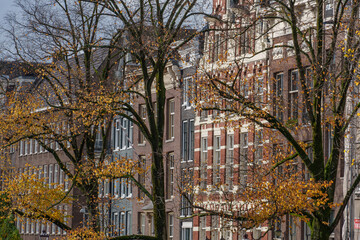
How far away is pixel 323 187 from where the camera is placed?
24.3 m

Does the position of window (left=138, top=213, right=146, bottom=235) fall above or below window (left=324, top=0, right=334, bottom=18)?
below

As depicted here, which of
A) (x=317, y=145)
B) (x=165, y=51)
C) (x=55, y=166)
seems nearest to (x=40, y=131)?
(x=165, y=51)

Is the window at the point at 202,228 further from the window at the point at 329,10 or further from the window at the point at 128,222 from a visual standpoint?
the window at the point at 329,10

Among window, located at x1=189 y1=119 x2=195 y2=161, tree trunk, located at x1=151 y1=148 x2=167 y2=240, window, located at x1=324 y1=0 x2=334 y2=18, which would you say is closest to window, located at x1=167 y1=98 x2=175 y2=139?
window, located at x1=189 y1=119 x2=195 y2=161

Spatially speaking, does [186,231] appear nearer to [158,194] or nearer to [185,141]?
[185,141]

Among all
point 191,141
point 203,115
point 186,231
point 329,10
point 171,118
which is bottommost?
point 186,231

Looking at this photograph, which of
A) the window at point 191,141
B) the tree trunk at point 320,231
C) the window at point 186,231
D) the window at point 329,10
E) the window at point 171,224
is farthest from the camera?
the window at point 171,224

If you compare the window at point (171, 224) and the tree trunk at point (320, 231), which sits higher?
the tree trunk at point (320, 231)

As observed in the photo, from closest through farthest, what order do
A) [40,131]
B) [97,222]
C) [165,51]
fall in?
[165,51]
[97,222]
[40,131]

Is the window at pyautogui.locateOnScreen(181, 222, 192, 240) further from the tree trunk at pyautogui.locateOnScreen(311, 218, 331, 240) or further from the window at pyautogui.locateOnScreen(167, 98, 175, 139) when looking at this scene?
the tree trunk at pyautogui.locateOnScreen(311, 218, 331, 240)

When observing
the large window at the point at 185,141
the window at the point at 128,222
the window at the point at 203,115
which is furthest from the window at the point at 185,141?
the window at the point at 128,222

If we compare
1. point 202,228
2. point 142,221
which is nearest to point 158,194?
point 202,228

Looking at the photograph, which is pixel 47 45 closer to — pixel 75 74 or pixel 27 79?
pixel 75 74

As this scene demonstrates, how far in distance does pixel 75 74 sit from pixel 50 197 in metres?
6.38
